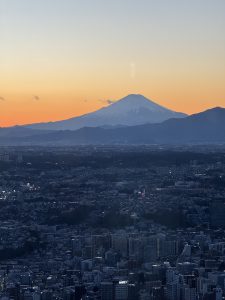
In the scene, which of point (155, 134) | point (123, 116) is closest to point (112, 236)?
point (155, 134)

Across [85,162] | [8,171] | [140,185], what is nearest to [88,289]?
[140,185]

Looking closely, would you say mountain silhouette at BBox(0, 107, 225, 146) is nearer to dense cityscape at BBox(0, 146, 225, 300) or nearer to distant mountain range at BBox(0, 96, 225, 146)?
distant mountain range at BBox(0, 96, 225, 146)

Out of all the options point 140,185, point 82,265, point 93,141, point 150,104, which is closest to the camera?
point 82,265

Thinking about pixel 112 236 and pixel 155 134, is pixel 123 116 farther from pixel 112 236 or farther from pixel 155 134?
pixel 112 236

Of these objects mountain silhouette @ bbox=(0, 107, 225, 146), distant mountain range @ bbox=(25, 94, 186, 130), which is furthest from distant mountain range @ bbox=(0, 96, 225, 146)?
distant mountain range @ bbox=(25, 94, 186, 130)

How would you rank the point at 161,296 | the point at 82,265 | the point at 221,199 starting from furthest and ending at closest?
the point at 221,199, the point at 82,265, the point at 161,296

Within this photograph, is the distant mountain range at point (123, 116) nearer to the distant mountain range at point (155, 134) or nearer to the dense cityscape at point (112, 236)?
the distant mountain range at point (155, 134)

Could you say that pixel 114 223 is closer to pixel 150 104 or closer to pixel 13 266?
pixel 13 266

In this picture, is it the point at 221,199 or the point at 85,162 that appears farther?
the point at 85,162
